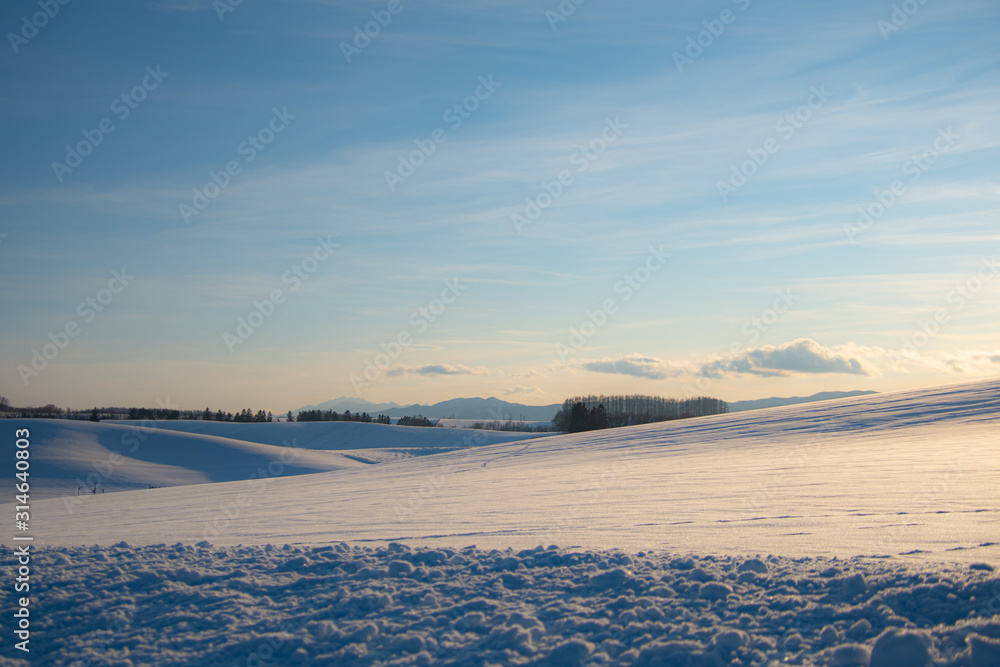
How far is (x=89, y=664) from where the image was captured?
474 centimetres

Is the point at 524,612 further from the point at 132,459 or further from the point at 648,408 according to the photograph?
the point at 648,408

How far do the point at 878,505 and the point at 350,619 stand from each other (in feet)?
23.9

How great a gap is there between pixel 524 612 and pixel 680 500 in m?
5.88

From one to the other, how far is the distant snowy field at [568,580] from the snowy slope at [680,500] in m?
0.08

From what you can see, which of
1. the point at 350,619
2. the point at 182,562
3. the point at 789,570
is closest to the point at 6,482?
the point at 182,562

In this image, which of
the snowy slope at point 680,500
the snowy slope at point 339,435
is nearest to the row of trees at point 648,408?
the snowy slope at point 339,435

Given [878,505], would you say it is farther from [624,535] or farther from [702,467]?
[702,467]

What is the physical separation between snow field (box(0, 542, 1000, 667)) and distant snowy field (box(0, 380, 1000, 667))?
0.02 meters

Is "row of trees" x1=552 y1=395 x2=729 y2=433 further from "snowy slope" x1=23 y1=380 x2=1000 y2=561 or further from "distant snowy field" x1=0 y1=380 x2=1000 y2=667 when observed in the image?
"distant snowy field" x1=0 y1=380 x2=1000 y2=667

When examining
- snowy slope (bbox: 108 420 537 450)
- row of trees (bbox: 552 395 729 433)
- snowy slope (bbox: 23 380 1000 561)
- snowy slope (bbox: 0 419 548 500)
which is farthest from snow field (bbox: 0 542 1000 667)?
row of trees (bbox: 552 395 729 433)

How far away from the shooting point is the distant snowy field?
452cm

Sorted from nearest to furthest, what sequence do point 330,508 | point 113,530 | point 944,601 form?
1. point 944,601
2. point 113,530
3. point 330,508

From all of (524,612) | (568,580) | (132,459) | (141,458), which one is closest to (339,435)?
(141,458)

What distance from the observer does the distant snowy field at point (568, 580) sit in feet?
14.8
